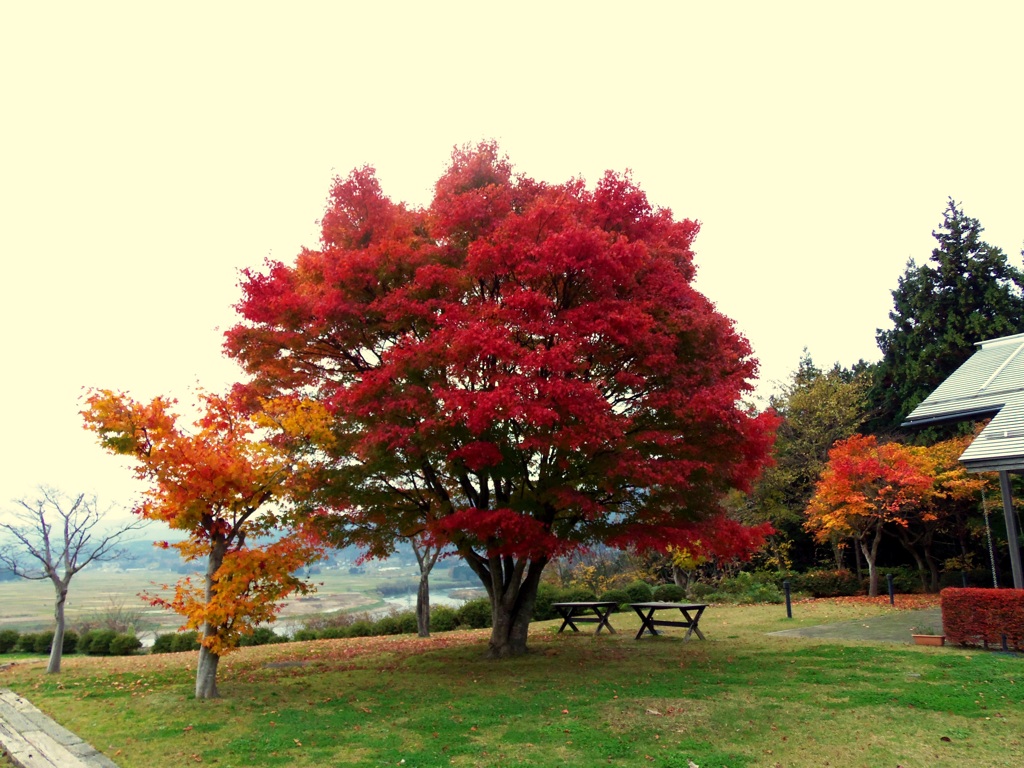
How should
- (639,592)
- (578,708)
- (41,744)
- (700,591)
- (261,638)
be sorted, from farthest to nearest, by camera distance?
(700,591) < (639,592) < (261,638) < (578,708) < (41,744)

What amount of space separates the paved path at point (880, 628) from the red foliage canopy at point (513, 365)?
453 cm

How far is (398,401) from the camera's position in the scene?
9273mm

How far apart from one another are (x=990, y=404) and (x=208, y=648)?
1815cm

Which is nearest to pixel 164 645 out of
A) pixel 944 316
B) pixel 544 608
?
pixel 544 608

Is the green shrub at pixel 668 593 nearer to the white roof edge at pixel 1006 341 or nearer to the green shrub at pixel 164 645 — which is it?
the white roof edge at pixel 1006 341

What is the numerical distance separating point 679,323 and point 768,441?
2541 millimetres

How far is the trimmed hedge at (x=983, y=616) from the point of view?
10953 millimetres

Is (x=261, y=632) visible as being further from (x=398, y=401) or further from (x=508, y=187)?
(x=508, y=187)

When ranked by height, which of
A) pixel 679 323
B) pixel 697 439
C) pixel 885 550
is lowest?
pixel 885 550

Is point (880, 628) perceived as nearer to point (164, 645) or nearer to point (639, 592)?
point (639, 592)

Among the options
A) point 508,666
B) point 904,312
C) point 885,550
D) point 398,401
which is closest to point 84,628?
point 508,666

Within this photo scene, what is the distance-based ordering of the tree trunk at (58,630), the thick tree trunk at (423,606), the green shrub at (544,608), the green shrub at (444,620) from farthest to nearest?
the green shrub at (544,608)
the green shrub at (444,620)
the thick tree trunk at (423,606)
the tree trunk at (58,630)

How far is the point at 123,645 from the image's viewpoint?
19.4m

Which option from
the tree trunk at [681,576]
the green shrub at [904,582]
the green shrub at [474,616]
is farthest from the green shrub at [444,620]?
the green shrub at [904,582]
